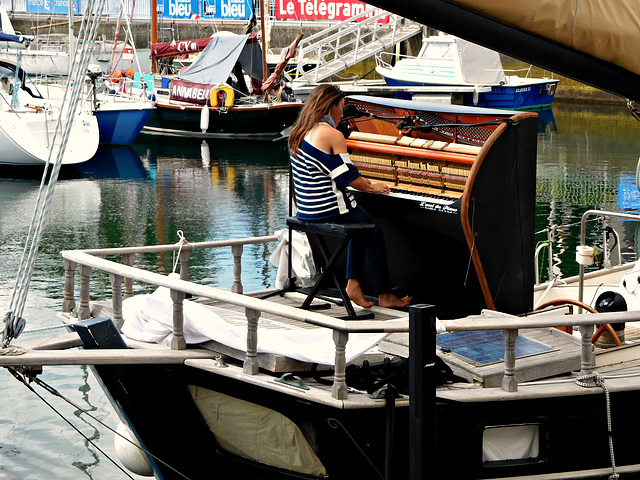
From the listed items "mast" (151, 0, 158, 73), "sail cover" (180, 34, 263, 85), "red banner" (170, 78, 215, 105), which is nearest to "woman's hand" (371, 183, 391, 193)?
"red banner" (170, 78, 215, 105)

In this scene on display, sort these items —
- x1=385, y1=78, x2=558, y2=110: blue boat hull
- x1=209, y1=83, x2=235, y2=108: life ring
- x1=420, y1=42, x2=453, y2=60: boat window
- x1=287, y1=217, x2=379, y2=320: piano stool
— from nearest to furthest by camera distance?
x1=287, y1=217, x2=379, y2=320: piano stool < x1=209, y1=83, x2=235, y2=108: life ring < x1=385, y1=78, x2=558, y2=110: blue boat hull < x1=420, y1=42, x2=453, y2=60: boat window

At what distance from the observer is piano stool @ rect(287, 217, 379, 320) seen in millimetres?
6406

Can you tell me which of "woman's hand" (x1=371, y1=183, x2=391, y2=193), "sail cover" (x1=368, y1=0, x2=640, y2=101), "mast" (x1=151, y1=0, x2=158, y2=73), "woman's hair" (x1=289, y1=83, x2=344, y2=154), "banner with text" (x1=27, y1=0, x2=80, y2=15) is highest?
"banner with text" (x1=27, y1=0, x2=80, y2=15)

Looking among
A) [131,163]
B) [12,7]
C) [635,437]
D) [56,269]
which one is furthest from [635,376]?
[12,7]

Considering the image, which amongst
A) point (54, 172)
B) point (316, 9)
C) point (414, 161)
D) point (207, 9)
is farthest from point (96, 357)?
point (207, 9)

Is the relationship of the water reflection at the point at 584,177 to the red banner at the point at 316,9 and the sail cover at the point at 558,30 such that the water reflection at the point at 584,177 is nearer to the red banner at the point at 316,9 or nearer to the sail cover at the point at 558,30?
the sail cover at the point at 558,30

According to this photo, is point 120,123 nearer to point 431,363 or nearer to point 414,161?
point 414,161

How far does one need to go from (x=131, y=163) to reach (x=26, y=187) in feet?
14.9

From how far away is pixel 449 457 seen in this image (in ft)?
18.1

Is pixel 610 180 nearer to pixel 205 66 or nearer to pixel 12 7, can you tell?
pixel 205 66

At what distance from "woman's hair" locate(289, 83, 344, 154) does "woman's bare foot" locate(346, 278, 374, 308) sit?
1012mm

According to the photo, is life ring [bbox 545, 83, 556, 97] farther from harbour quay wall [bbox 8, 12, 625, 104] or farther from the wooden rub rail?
the wooden rub rail

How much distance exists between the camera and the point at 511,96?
128 feet

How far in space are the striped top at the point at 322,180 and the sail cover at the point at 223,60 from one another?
27.0 m
